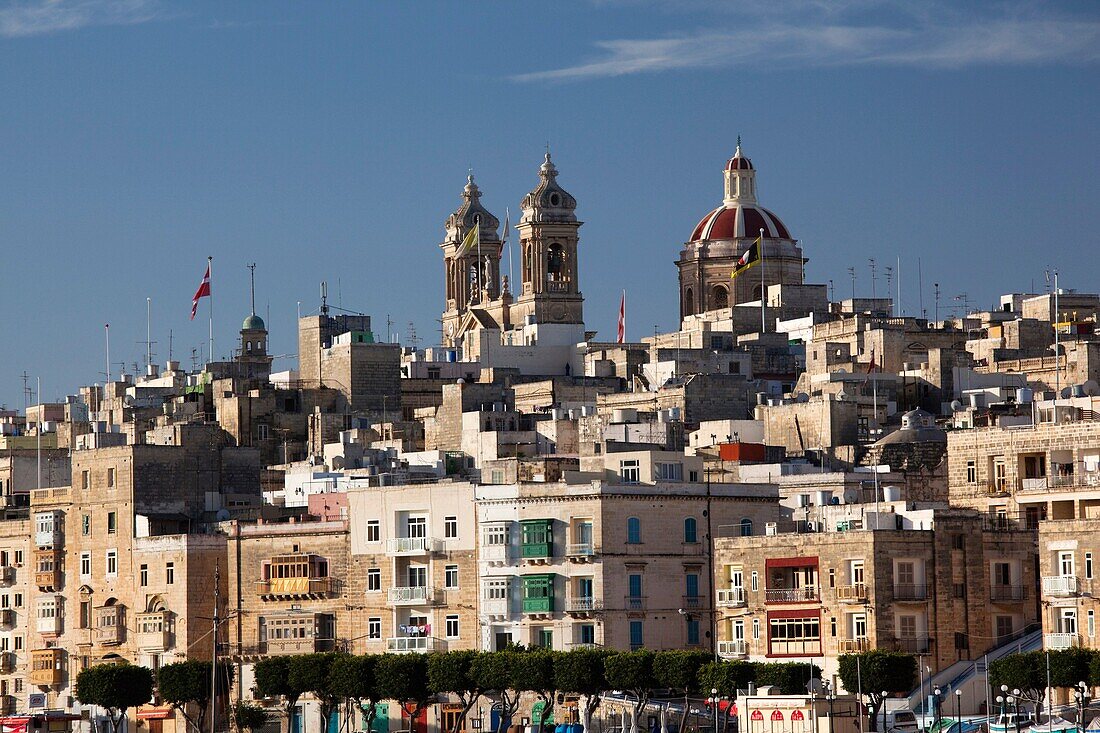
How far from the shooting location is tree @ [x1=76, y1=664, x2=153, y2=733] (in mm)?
96250

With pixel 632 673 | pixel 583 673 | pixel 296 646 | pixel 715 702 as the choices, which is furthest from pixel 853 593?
pixel 296 646

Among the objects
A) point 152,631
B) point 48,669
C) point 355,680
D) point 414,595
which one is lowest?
point 355,680

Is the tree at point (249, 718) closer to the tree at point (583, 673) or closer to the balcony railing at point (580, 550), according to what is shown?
the balcony railing at point (580, 550)

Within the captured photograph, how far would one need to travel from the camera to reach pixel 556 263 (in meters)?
163

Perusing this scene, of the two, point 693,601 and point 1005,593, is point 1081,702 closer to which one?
point 1005,593

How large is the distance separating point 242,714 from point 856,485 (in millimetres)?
21399

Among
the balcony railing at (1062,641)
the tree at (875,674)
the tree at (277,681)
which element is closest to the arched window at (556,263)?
the tree at (277,681)

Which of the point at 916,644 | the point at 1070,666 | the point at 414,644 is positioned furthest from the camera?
the point at 414,644

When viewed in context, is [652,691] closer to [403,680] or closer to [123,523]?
[403,680]

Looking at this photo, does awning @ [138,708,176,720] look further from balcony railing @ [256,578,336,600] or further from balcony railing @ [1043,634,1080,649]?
balcony railing @ [1043,634,1080,649]

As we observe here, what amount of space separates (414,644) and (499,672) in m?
7.54

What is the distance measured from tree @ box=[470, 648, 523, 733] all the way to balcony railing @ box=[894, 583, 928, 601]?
11185mm

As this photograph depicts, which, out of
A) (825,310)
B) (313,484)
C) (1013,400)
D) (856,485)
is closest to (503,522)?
(856,485)

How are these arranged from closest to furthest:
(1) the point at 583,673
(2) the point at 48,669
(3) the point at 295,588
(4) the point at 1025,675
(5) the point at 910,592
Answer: (4) the point at 1025,675, (5) the point at 910,592, (1) the point at 583,673, (3) the point at 295,588, (2) the point at 48,669
